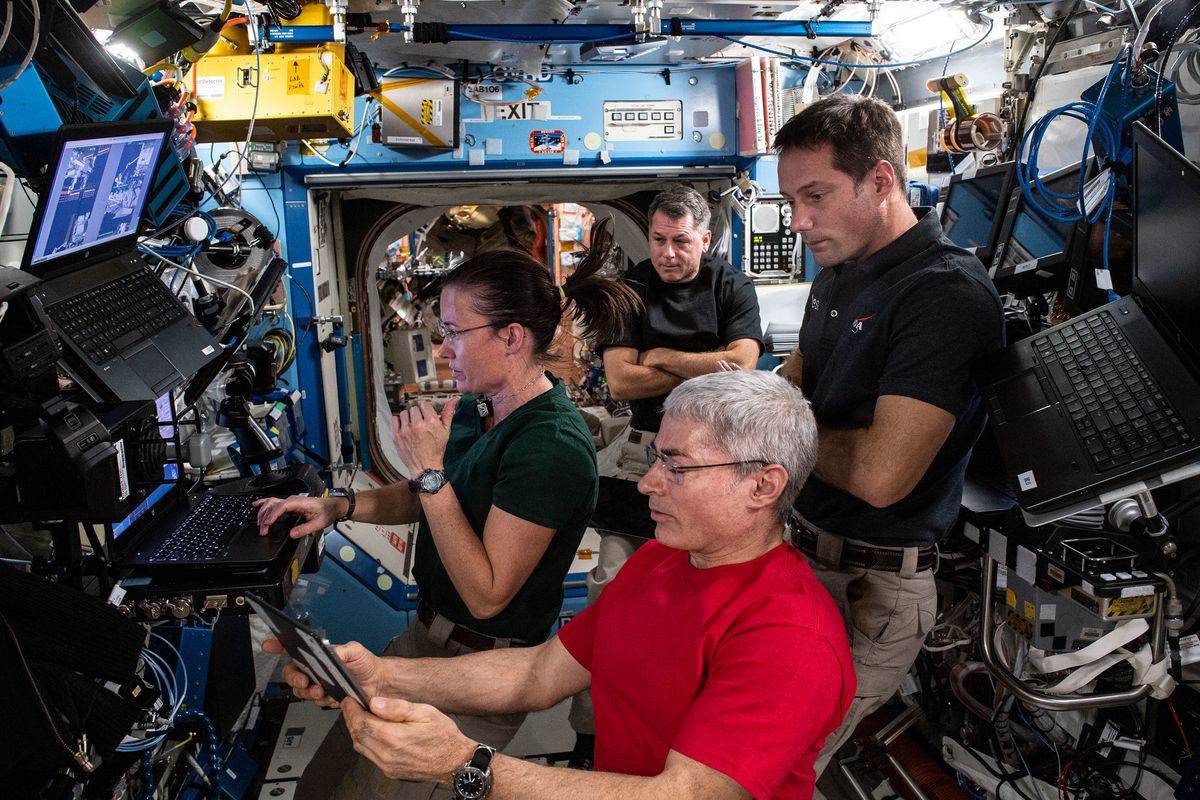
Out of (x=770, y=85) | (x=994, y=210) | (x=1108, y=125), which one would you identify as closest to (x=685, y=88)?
(x=770, y=85)

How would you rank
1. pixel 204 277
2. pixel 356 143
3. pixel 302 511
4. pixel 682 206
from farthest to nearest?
pixel 356 143 < pixel 682 206 < pixel 204 277 < pixel 302 511

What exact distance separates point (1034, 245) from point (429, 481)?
212 cm

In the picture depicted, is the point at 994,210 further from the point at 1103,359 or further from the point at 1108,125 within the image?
the point at 1103,359

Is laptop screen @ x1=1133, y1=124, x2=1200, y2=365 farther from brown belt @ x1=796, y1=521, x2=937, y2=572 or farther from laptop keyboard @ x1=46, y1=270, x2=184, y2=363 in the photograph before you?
laptop keyboard @ x1=46, y1=270, x2=184, y2=363

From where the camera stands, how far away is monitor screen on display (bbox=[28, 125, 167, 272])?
195cm

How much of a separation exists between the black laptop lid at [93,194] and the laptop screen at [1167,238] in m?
2.42

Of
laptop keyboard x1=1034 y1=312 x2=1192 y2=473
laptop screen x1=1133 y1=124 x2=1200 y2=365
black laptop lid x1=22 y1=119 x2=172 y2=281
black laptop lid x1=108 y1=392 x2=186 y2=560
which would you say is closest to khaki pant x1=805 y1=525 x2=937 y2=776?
laptop keyboard x1=1034 y1=312 x2=1192 y2=473

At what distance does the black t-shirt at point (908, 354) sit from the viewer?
180 cm

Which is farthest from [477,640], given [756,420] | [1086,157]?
[1086,157]

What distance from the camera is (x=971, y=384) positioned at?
1.92 m

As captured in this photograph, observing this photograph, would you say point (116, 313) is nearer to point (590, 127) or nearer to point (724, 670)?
point (724, 670)

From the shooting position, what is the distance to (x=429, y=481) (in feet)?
6.27

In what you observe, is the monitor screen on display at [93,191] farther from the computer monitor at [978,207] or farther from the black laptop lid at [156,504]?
the computer monitor at [978,207]

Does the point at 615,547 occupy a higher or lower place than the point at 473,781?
lower
